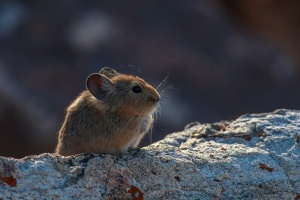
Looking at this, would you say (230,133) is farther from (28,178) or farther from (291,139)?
(28,178)

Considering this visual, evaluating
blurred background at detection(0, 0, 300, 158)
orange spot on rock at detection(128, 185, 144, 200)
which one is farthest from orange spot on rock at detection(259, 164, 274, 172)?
blurred background at detection(0, 0, 300, 158)

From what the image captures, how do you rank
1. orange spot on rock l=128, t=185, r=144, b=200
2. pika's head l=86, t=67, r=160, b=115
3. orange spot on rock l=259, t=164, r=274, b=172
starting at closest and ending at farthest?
orange spot on rock l=128, t=185, r=144, b=200 → orange spot on rock l=259, t=164, r=274, b=172 → pika's head l=86, t=67, r=160, b=115

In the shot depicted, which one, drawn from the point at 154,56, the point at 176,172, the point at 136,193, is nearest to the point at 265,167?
the point at 176,172

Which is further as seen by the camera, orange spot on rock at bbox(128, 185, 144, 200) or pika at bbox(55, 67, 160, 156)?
pika at bbox(55, 67, 160, 156)

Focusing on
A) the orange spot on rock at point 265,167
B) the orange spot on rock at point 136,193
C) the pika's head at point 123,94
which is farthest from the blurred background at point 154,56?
the orange spot on rock at point 136,193

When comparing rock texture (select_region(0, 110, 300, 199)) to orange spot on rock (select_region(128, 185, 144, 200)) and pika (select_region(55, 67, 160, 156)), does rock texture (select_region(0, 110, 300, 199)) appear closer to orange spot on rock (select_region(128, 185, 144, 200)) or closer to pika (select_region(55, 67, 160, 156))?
orange spot on rock (select_region(128, 185, 144, 200))

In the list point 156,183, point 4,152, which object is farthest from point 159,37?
point 156,183

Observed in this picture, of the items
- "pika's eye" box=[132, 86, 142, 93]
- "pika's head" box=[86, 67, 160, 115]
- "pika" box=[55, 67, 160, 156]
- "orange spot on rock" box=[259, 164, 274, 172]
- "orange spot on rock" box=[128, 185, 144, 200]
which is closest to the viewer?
"orange spot on rock" box=[128, 185, 144, 200]
